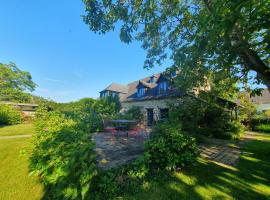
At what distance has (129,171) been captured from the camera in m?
4.66

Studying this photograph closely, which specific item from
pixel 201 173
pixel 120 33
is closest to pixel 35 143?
pixel 120 33

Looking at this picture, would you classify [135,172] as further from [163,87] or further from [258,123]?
Answer: [258,123]

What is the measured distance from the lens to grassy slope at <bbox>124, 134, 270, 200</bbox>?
3844 millimetres

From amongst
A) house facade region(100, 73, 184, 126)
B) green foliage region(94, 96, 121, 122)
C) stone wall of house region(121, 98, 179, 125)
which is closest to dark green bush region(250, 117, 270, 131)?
house facade region(100, 73, 184, 126)

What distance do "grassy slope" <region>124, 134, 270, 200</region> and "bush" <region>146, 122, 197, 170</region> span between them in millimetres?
412

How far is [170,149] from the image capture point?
5059 millimetres

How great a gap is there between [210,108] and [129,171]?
9442 mm

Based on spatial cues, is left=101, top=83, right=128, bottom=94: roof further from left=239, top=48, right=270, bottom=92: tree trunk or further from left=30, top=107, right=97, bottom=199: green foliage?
left=30, top=107, right=97, bottom=199: green foliage

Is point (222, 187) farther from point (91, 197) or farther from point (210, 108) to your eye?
point (210, 108)

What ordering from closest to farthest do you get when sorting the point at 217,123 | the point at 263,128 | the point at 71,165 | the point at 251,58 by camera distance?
the point at 71,165 < the point at 251,58 < the point at 217,123 < the point at 263,128

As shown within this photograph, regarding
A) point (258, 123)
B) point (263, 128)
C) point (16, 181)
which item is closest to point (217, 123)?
point (263, 128)

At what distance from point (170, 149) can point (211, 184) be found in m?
1.50

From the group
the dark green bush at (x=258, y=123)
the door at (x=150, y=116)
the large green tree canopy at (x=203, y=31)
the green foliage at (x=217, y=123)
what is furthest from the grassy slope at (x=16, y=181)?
the dark green bush at (x=258, y=123)

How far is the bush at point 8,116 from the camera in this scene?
61.7ft
